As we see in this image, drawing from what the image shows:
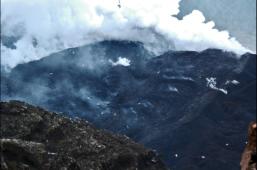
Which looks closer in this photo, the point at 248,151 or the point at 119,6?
the point at 248,151

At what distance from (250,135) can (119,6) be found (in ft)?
188

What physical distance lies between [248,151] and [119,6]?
56989 millimetres

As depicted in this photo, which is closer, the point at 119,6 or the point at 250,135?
the point at 250,135

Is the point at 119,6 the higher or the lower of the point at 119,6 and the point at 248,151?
the higher

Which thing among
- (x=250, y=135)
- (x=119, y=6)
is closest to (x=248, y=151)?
(x=250, y=135)

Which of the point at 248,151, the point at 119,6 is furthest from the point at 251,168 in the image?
the point at 119,6

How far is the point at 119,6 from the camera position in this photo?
81562 mm

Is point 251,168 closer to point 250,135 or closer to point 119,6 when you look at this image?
point 250,135

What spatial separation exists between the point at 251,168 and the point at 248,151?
3.26 feet

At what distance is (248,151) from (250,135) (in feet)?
2.93

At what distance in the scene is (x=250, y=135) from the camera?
86.2 ft

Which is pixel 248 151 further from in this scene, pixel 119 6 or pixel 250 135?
pixel 119 6

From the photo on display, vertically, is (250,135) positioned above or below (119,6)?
below
